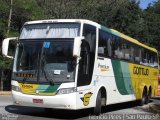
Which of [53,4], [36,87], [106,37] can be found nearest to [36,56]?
[36,87]

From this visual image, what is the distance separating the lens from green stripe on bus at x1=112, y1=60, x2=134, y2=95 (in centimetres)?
1762

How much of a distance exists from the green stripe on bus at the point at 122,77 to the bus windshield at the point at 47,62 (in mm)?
3606

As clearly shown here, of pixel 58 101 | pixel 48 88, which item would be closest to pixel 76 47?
pixel 48 88

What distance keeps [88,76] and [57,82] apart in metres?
1.36

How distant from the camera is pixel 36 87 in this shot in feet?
45.5

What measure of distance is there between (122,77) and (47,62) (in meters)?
5.35

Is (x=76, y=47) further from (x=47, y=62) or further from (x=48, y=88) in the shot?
(x=48, y=88)

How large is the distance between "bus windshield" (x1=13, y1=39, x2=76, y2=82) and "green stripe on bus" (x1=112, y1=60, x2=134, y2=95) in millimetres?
3606

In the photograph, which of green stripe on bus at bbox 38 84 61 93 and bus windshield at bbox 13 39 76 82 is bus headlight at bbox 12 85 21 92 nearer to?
bus windshield at bbox 13 39 76 82

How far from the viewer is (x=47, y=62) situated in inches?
553

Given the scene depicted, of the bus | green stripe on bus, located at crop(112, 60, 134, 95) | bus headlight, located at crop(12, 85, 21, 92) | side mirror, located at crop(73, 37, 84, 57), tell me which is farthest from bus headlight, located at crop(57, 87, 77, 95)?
green stripe on bus, located at crop(112, 60, 134, 95)

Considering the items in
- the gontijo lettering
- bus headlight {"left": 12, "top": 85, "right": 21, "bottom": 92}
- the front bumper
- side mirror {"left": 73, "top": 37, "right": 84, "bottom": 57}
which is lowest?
the front bumper

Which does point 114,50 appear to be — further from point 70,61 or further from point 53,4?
point 53,4

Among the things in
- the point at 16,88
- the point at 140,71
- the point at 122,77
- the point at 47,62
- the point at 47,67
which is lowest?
the point at 16,88
